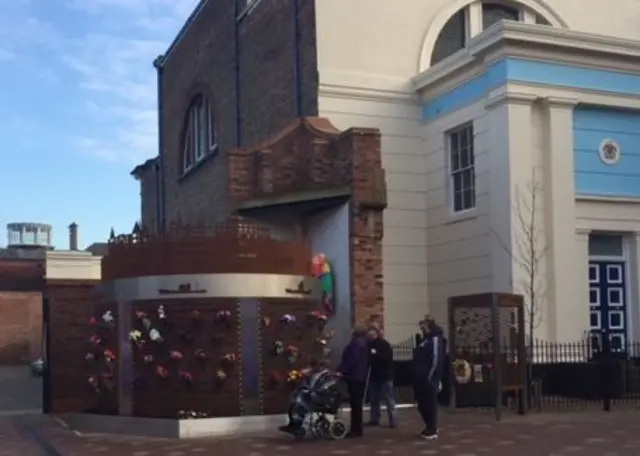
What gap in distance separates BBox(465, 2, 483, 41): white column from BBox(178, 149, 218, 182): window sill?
1038cm

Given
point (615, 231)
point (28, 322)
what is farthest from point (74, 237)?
point (615, 231)

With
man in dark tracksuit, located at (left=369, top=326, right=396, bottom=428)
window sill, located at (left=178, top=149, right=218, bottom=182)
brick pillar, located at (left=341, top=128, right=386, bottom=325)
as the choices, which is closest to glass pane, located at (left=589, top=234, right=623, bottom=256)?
brick pillar, located at (left=341, top=128, right=386, bottom=325)

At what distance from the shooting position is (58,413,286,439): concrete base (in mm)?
14719

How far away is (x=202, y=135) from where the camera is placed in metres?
35.9

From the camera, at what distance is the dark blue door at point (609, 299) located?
22.3 m

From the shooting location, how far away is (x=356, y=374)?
47.5 ft

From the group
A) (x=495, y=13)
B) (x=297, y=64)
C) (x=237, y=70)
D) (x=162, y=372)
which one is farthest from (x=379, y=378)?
(x=237, y=70)

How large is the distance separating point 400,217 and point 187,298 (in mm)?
9662

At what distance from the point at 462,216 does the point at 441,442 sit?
32.6 feet

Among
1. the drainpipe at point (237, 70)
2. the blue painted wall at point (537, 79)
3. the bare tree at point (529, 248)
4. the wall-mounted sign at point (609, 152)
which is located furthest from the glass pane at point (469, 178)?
the drainpipe at point (237, 70)

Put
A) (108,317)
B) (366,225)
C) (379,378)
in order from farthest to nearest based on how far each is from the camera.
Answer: (366,225), (108,317), (379,378)

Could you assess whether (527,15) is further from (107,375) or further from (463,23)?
(107,375)

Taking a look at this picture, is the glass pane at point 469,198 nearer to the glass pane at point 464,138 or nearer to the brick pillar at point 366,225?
the glass pane at point 464,138

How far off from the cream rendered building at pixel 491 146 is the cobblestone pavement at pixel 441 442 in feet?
19.2
